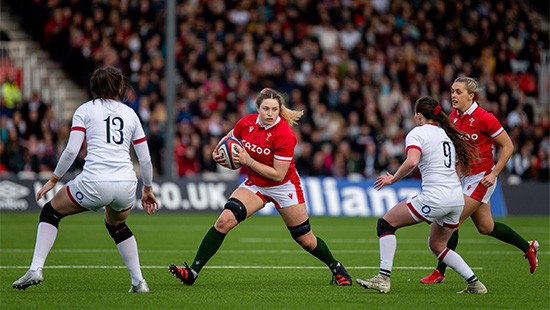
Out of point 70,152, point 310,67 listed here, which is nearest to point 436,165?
point 70,152

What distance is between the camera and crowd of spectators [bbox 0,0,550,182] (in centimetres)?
2097

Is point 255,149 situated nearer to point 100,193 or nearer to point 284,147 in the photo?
point 284,147

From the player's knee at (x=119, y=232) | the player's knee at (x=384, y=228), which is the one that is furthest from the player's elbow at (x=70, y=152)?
the player's knee at (x=384, y=228)

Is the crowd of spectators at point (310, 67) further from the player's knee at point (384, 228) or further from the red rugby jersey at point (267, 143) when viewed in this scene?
the player's knee at point (384, 228)

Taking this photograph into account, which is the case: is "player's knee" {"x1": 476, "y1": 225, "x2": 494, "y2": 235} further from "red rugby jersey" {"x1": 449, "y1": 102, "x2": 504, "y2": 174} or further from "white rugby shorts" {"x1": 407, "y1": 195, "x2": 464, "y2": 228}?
"white rugby shorts" {"x1": 407, "y1": 195, "x2": 464, "y2": 228}

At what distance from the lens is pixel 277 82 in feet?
74.5

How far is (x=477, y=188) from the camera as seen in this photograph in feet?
28.2

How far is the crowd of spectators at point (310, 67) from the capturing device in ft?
68.8

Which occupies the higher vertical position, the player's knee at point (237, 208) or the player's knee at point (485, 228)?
the player's knee at point (237, 208)

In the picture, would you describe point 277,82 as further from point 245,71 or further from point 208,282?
point 208,282

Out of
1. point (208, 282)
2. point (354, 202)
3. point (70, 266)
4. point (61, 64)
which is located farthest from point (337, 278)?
point (61, 64)

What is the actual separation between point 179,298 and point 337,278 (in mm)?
1855

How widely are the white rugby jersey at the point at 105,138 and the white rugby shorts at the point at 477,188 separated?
139 inches

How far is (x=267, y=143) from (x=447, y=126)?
5.90 ft
